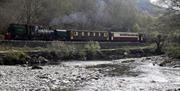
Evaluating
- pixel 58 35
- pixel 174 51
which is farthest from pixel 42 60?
pixel 58 35

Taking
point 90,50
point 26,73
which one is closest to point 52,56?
point 90,50

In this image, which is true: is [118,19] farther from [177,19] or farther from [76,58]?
[177,19]

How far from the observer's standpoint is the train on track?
2138 inches

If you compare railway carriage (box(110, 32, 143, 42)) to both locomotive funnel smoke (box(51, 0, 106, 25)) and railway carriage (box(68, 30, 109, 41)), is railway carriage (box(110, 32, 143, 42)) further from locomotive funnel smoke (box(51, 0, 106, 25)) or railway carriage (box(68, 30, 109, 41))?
locomotive funnel smoke (box(51, 0, 106, 25))

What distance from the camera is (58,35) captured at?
61438mm

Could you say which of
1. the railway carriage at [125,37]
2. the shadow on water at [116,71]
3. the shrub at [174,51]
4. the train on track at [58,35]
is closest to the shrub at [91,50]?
the train on track at [58,35]

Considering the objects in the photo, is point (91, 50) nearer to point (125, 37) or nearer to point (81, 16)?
point (125, 37)

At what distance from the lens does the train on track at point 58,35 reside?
54312 mm

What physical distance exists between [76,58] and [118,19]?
186 ft

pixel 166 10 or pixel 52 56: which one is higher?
pixel 166 10

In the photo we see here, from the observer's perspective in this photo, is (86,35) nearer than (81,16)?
Yes

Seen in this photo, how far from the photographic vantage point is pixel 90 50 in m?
55.0

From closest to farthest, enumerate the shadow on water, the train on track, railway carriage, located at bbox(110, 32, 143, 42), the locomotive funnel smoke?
the shadow on water
the train on track
railway carriage, located at bbox(110, 32, 143, 42)
the locomotive funnel smoke

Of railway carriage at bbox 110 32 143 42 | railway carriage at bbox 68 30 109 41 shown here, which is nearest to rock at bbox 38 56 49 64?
railway carriage at bbox 68 30 109 41
